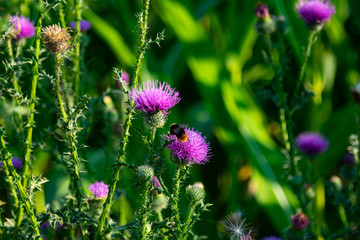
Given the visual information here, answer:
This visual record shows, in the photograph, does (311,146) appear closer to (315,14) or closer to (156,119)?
(315,14)

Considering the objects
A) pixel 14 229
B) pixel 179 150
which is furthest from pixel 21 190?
pixel 179 150

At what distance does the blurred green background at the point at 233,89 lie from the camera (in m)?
1.73

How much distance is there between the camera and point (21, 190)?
2.06 feet

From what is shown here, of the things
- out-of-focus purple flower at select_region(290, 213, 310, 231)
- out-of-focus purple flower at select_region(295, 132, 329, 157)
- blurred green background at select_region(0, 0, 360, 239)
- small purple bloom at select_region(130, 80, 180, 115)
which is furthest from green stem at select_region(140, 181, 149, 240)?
out-of-focus purple flower at select_region(295, 132, 329, 157)

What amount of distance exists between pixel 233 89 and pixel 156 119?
1.29 metres

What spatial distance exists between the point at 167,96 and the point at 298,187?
542 millimetres

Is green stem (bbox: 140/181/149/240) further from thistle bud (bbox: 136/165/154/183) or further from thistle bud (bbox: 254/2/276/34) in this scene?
thistle bud (bbox: 254/2/276/34)

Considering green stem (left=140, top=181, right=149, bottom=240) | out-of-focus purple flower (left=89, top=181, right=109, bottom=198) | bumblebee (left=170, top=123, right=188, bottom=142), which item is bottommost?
green stem (left=140, top=181, right=149, bottom=240)

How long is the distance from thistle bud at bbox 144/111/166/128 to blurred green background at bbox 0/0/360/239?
668 mm

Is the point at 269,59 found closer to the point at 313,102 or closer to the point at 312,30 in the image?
the point at 312,30

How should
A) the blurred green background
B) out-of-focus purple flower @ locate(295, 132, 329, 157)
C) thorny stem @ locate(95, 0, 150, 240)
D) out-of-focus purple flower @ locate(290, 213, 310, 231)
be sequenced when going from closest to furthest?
1. thorny stem @ locate(95, 0, 150, 240)
2. out-of-focus purple flower @ locate(290, 213, 310, 231)
3. out-of-focus purple flower @ locate(295, 132, 329, 157)
4. the blurred green background

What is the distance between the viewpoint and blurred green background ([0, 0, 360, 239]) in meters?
1.73

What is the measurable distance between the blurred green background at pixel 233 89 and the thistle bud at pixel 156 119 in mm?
668

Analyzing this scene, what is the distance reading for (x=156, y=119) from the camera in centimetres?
69
